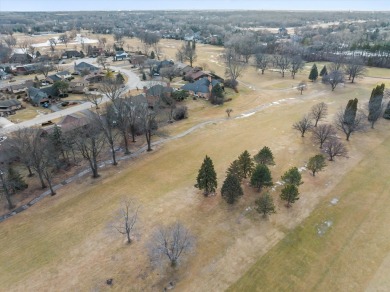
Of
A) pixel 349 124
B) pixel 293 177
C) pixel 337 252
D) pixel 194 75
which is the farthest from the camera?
pixel 194 75

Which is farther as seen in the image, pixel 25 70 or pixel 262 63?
pixel 262 63

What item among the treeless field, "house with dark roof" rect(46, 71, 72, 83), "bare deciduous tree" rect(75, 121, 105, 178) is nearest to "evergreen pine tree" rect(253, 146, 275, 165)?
the treeless field

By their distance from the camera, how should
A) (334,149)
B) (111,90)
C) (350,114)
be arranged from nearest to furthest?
(334,149) < (350,114) < (111,90)

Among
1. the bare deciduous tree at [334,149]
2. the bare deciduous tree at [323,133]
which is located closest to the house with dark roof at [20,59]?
the bare deciduous tree at [323,133]

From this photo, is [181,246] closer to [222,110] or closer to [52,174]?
[52,174]

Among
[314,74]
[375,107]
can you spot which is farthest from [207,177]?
[314,74]

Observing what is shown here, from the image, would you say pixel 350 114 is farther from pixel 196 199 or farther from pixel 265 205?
pixel 196 199

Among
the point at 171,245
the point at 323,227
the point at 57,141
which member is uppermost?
the point at 57,141

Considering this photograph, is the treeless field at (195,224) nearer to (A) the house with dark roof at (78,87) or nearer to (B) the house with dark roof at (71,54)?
(A) the house with dark roof at (78,87)
